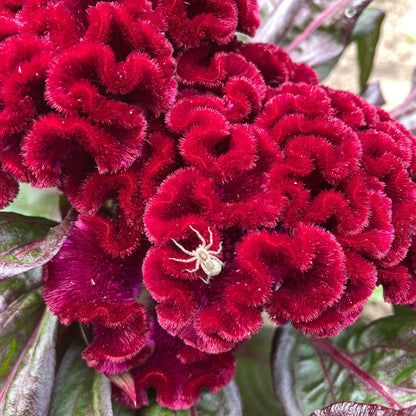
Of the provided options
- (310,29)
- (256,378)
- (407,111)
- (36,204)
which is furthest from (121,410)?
(407,111)

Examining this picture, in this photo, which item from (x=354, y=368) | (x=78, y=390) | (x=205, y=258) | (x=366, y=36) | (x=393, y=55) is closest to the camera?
(x=205, y=258)

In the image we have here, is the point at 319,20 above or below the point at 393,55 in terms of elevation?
above

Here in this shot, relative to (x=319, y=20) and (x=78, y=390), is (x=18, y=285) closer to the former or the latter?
(x=78, y=390)

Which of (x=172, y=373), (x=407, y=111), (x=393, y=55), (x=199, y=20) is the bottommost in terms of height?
(x=172, y=373)

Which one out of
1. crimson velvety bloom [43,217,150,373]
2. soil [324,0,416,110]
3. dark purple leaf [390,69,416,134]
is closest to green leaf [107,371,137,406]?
crimson velvety bloom [43,217,150,373]

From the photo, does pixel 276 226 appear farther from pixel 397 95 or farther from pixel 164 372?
pixel 397 95

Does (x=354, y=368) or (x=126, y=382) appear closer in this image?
(x=126, y=382)

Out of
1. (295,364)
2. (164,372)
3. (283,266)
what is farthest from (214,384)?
(283,266)
